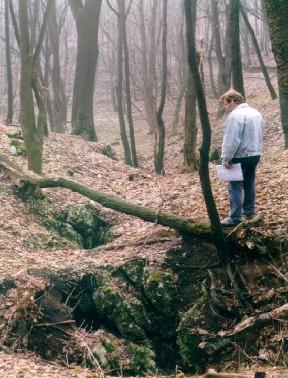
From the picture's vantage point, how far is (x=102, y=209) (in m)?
10.0

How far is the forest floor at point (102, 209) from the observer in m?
6.71

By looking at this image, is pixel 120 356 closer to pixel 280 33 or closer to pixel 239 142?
pixel 239 142

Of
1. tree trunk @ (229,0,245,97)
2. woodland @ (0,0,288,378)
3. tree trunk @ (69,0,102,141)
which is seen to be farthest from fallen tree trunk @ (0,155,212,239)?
tree trunk @ (69,0,102,141)

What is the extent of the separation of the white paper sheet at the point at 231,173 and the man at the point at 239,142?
0.06 metres

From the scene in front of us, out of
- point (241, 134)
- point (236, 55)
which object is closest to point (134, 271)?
point (241, 134)

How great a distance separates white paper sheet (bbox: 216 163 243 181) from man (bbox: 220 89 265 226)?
6cm

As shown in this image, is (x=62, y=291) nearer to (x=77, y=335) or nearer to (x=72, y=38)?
(x=77, y=335)

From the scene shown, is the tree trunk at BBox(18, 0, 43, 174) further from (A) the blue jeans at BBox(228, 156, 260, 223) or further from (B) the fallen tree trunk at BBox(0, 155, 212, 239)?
(A) the blue jeans at BBox(228, 156, 260, 223)

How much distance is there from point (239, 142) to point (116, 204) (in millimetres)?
2504

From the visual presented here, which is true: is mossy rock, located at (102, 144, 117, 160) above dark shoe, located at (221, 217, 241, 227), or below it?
above

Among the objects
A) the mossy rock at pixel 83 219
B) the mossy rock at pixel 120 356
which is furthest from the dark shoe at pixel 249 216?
the mossy rock at pixel 83 219

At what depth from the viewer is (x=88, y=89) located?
16438 millimetres

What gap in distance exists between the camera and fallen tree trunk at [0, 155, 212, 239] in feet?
23.1

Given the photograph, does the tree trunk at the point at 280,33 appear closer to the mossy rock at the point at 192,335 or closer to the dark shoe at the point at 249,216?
the dark shoe at the point at 249,216
